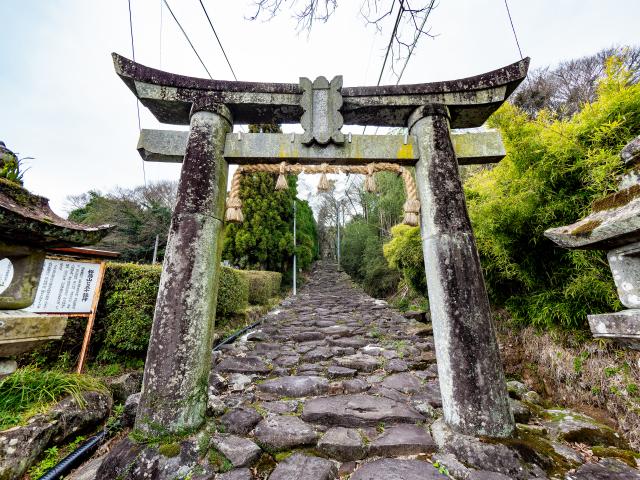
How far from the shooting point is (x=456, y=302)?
240 centimetres

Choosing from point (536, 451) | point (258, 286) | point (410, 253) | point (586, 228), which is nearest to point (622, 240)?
point (586, 228)

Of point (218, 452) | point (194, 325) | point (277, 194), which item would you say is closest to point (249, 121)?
point (194, 325)

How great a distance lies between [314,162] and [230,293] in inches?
203

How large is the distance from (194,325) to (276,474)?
1304 millimetres

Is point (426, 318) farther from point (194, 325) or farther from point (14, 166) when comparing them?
point (14, 166)

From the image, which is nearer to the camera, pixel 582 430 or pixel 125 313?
pixel 582 430

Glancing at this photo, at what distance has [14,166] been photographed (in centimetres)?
220

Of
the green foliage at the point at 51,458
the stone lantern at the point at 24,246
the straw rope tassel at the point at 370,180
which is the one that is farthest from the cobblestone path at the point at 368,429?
the straw rope tassel at the point at 370,180

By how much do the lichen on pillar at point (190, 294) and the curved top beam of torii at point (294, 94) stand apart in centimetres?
25

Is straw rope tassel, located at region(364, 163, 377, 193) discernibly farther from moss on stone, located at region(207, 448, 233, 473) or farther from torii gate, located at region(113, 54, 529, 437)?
moss on stone, located at region(207, 448, 233, 473)

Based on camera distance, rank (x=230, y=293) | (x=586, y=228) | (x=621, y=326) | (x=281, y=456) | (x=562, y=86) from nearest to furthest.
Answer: (x=621, y=326) → (x=586, y=228) → (x=281, y=456) → (x=230, y=293) → (x=562, y=86)

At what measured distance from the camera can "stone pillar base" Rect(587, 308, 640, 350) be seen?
4.45ft

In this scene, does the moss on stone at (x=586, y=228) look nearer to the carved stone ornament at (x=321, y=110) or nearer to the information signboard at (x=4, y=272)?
the carved stone ornament at (x=321, y=110)

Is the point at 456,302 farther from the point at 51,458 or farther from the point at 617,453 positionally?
the point at 51,458
